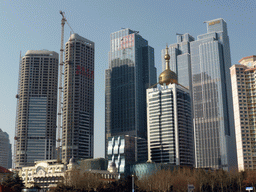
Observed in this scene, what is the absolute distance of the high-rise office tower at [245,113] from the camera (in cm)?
17675

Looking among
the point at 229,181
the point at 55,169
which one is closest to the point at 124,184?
the point at 229,181

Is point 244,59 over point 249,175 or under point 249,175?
over

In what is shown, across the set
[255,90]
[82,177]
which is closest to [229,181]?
[82,177]

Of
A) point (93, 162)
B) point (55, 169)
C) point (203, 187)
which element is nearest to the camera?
point (203, 187)

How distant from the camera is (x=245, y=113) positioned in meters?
182

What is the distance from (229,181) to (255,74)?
80.2m

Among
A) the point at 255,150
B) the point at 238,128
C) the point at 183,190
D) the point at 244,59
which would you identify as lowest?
the point at 183,190

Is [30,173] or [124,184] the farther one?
[30,173]

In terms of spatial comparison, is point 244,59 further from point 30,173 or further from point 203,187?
point 30,173

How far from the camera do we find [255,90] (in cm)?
18338

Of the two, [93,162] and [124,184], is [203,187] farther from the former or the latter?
[93,162]

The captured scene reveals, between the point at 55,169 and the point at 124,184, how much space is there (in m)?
76.5

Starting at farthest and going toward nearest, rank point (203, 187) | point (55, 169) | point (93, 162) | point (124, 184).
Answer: point (93, 162), point (55, 169), point (203, 187), point (124, 184)

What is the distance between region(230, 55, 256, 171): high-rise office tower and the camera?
177 m
